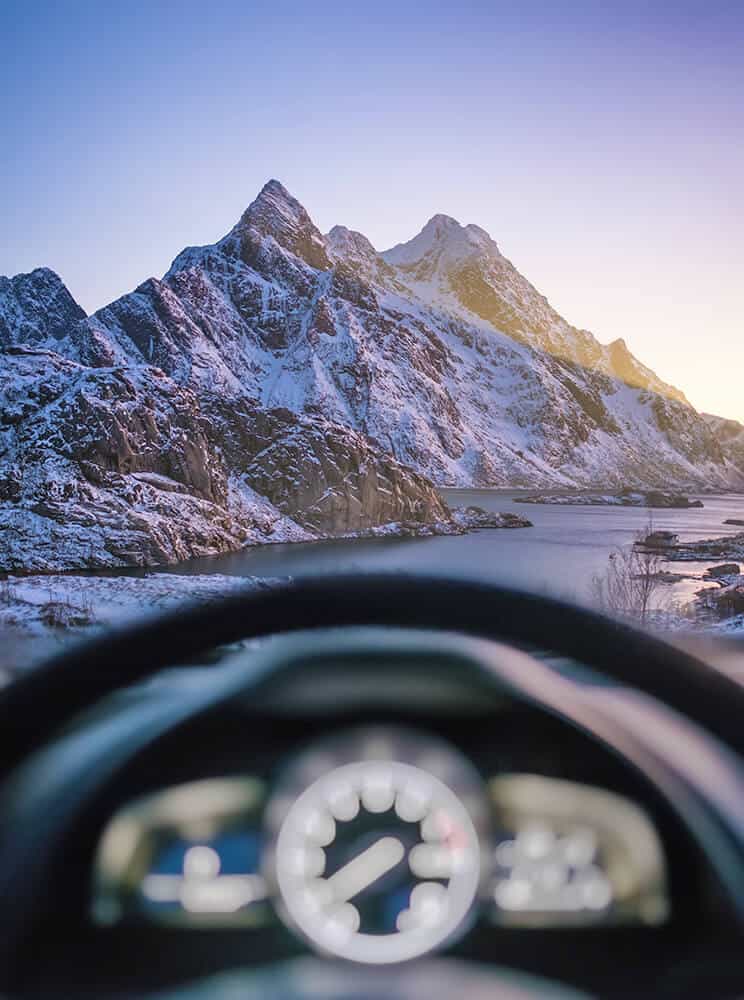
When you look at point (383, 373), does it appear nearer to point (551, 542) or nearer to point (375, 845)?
point (551, 542)

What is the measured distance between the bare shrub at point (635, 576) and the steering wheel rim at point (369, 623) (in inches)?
481

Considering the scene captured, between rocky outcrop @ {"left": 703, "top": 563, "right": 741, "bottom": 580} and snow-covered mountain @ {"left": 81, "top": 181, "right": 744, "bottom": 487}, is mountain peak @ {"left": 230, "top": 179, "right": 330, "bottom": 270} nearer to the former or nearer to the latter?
snow-covered mountain @ {"left": 81, "top": 181, "right": 744, "bottom": 487}

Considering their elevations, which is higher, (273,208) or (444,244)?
(444,244)

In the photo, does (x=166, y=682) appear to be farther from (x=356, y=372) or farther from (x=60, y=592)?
(x=356, y=372)

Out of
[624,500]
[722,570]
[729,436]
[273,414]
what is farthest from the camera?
[729,436]

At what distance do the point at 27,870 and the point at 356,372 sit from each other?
49.4 metres

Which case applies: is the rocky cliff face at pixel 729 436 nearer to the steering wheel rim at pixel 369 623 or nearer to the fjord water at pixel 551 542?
the fjord water at pixel 551 542

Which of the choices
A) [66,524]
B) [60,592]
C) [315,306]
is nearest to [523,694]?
[60,592]

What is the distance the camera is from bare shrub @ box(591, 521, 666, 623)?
13.1m

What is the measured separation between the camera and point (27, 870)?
531 mm

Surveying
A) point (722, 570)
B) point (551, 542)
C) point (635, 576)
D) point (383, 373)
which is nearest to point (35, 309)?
point (383, 373)

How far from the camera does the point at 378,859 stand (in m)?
0.52

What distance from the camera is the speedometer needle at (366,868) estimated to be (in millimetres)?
521

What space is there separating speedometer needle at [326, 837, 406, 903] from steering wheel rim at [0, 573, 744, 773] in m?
0.16
